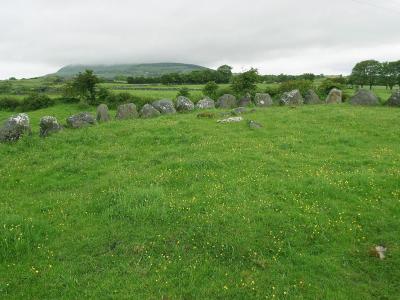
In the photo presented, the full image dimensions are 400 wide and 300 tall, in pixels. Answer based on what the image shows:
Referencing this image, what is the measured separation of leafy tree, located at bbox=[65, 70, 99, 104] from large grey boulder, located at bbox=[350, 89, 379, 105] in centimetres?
3364

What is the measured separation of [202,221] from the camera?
37.0ft

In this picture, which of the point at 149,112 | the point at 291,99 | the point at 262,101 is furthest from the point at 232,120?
the point at 291,99

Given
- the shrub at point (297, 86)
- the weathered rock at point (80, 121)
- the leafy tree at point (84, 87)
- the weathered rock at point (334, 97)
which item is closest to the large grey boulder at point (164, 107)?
the weathered rock at point (80, 121)

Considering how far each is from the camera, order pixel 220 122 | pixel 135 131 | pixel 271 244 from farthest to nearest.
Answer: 1. pixel 220 122
2. pixel 135 131
3. pixel 271 244

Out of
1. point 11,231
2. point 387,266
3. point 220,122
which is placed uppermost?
point 220,122

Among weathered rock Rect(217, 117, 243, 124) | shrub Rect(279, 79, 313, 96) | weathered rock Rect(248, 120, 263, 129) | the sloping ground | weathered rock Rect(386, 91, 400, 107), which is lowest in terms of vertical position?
the sloping ground

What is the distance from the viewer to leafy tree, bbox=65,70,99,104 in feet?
170

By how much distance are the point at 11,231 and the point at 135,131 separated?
12.9m

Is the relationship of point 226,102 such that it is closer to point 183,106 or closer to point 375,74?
point 183,106

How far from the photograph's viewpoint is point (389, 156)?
1756 centimetres

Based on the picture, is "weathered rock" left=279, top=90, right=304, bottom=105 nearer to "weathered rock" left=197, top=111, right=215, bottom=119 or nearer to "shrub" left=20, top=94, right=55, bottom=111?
"weathered rock" left=197, top=111, right=215, bottom=119

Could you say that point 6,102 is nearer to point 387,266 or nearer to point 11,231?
point 11,231

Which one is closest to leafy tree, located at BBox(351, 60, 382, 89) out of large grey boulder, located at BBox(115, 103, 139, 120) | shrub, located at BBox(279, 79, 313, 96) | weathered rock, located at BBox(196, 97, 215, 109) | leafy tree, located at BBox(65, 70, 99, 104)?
shrub, located at BBox(279, 79, 313, 96)

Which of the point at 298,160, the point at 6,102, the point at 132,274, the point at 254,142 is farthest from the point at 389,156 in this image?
the point at 6,102
